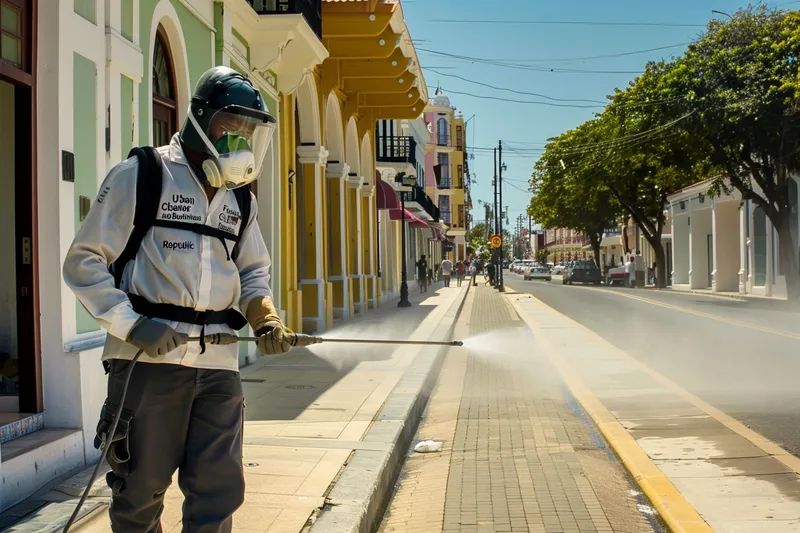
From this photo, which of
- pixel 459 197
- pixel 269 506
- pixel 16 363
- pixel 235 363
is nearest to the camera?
pixel 235 363

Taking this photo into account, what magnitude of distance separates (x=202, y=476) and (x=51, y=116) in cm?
370

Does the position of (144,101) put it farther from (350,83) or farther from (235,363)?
(350,83)

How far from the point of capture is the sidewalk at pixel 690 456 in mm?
5047

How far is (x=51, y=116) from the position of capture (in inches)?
231

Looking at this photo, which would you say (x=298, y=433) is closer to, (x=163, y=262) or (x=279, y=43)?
(x=163, y=262)

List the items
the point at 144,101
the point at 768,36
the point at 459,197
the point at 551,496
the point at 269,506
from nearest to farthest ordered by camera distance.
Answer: the point at 269,506
the point at 551,496
the point at 144,101
the point at 768,36
the point at 459,197

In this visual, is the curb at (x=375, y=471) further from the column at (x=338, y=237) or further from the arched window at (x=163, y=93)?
the column at (x=338, y=237)

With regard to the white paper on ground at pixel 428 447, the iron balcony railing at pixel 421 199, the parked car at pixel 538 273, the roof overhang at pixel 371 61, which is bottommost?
the white paper on ground at pixel 428 447

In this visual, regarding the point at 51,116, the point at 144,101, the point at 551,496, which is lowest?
the point at 551,496

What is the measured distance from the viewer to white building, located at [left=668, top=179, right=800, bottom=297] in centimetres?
3325

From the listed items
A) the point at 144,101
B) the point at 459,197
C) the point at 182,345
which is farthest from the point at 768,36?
the point at 459,197

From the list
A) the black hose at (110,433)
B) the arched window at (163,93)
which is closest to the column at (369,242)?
the arched window at (163,93)

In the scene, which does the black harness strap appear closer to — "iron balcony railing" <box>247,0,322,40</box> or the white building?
"iron balcony railing" <box>247,0,322,40</box>

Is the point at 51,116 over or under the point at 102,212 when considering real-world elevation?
over
